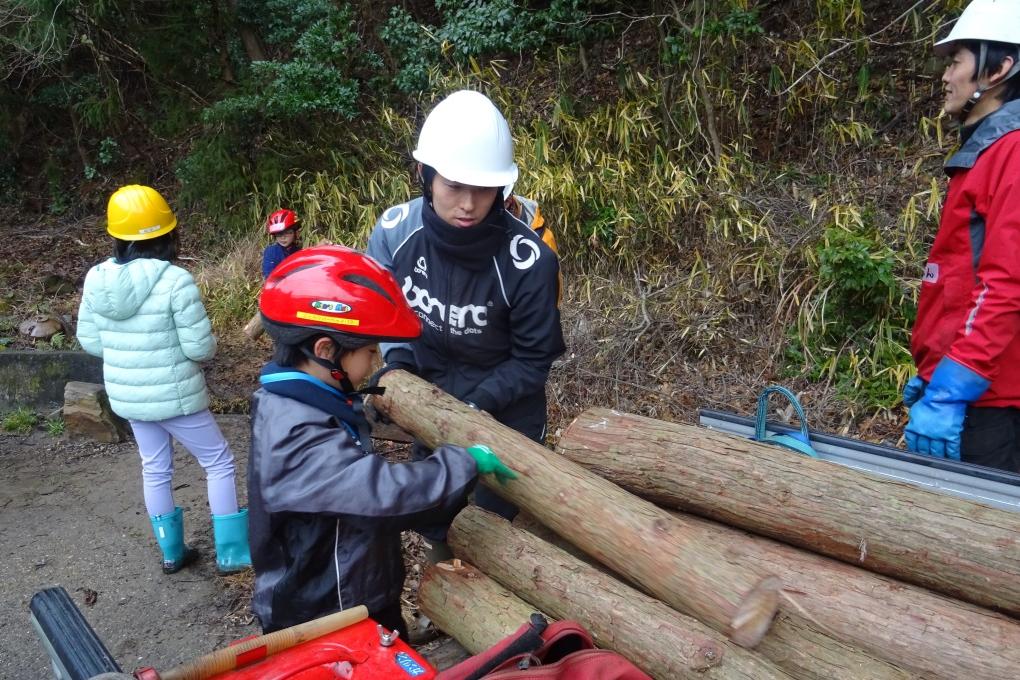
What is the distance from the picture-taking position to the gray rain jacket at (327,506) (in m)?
2.00

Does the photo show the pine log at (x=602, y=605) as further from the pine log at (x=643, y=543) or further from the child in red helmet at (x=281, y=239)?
the child in red helmet at (x=281, y=239)

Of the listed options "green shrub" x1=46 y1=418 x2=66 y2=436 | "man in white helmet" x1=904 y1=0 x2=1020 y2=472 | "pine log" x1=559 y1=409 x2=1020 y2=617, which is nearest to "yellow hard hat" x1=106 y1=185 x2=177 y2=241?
"pine log" x1=559 y1=409 x2=1020 y2=617

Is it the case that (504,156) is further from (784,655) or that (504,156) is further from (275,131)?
(275,131)

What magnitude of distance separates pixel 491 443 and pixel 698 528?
761 mm

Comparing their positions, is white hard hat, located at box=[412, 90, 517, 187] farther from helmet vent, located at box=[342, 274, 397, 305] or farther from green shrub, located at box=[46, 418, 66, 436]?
green shrub, located at box=[46, 418, 66, 436]

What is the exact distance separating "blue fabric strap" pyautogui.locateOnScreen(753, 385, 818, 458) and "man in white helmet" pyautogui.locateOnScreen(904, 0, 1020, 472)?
1.24ft

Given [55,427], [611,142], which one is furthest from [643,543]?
[611,142]

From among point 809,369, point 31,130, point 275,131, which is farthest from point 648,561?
point 31,130

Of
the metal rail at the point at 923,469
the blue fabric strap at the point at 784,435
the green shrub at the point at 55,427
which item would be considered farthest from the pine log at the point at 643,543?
the green shrub at the point at 55,427

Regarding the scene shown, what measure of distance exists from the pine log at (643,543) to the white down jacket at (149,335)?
5.63 ft

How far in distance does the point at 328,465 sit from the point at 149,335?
2.37 metres

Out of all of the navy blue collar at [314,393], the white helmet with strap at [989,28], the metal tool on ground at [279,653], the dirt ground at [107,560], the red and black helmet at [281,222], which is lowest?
the dirt ground at [107,560]

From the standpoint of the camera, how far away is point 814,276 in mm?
5609

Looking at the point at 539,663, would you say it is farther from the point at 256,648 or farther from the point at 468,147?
the point at 468,147
